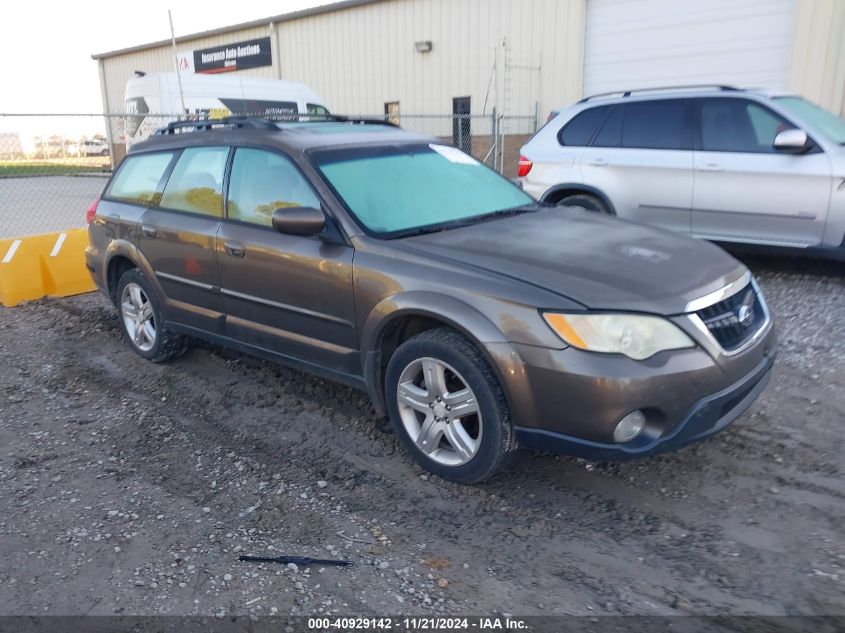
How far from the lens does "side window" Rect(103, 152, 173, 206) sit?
5.08 metres

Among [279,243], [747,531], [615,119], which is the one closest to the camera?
[747,531]

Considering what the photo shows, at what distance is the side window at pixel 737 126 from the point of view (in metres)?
6.54

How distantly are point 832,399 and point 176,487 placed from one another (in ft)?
12.6

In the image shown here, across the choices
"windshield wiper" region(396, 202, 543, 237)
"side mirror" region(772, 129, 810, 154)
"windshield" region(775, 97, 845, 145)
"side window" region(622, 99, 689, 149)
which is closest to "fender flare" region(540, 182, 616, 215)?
"side window" region(622, 99, 689, 149)

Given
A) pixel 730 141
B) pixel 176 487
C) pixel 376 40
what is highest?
pixel 376 40

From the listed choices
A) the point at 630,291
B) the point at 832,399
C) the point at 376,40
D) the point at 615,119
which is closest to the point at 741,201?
the point at 615,119

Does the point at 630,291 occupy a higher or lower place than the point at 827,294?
higher

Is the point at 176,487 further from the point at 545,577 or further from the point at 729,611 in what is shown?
the point at 729,611

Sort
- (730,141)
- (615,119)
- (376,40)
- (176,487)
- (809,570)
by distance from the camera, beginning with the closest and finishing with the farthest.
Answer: (809,570) < (176,487) < (730,141) < (615,119) < (376,40)

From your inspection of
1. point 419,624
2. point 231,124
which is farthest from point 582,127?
point 419,624

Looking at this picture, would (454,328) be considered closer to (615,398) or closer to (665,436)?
(615,398)

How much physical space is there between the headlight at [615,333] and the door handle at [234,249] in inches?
81.9

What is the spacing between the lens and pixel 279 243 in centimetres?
403

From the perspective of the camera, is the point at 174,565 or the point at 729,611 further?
the point at 174,565
